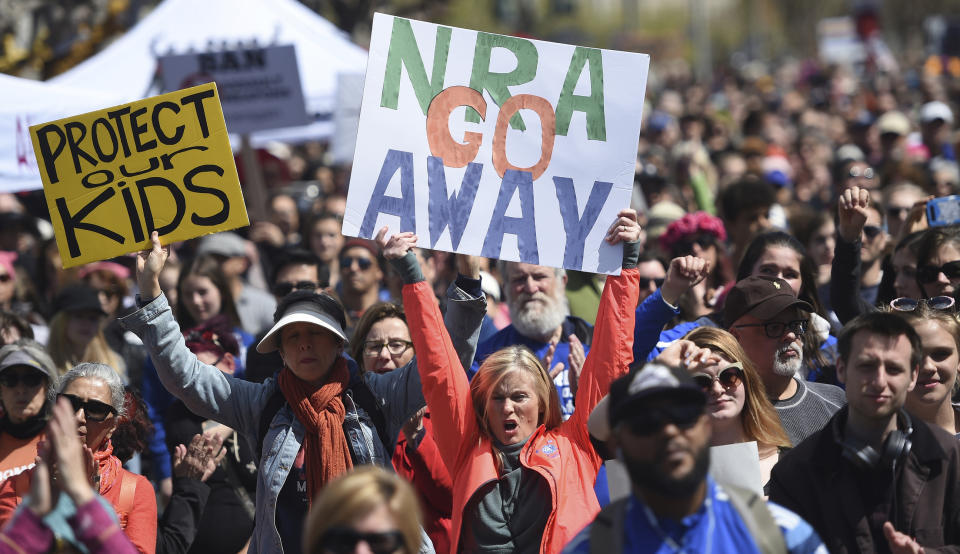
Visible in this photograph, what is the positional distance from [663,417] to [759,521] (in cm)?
36

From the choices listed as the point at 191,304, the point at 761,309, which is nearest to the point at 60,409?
the point at 761,309

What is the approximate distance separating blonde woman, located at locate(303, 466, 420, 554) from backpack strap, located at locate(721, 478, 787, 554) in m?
0.82

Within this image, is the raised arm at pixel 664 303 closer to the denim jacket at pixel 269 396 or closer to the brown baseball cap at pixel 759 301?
the brown baseball cap at pixel 759 301

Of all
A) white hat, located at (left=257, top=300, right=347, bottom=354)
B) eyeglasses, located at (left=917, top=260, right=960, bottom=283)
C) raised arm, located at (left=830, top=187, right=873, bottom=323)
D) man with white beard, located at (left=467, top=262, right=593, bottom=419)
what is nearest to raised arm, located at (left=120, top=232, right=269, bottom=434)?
white hat, located at (left=257, top=300, right=347, bottom=354)

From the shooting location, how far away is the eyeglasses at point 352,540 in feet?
9.79

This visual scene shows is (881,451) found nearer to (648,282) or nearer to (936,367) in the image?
(936,367)

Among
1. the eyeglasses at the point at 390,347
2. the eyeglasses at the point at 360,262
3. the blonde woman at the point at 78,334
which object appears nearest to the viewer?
the eyeglasses at the point at 390,347

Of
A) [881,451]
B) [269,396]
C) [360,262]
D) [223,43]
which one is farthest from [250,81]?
[881,451]

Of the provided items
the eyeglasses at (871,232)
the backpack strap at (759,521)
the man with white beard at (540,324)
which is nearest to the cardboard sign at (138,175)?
the man with white beard at (540,324)

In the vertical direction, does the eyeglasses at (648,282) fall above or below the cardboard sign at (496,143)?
below

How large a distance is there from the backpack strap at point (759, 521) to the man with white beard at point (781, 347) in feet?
4.95

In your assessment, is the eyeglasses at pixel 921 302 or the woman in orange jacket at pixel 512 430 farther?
the eyeglasses at pixel 921 302

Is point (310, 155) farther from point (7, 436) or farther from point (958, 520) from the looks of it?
point (958, 520)

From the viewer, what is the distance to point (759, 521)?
3.02 meters
